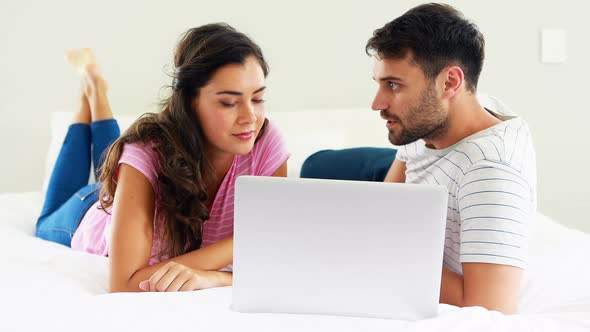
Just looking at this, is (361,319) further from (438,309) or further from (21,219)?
(21,219)

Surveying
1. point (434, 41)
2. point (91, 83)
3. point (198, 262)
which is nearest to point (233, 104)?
point (198, 262)

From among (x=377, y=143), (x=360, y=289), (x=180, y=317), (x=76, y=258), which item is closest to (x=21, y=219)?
(x=76, y=258)

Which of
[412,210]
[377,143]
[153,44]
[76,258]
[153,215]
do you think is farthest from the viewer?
[153,44]

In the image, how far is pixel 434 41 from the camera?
4.98 feet

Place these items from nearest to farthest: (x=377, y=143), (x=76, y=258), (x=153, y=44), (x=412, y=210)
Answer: (x=412, y=210) → (x=76, y=258) → (x=377, y=143) → (x=153, y=44)

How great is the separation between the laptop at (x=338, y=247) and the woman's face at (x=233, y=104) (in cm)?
62

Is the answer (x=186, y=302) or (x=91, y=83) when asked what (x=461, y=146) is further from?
(x=91, y=83)

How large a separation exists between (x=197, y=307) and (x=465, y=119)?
0.70m

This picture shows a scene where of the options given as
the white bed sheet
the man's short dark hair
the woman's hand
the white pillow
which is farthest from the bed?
the man's short dark hair

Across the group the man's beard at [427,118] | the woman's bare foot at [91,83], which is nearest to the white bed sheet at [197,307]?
the man's beard at [427,118]

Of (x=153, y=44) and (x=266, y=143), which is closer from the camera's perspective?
(x=266, y=143)

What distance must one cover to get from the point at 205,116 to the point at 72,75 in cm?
131

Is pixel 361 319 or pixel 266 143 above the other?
pixel 266 143

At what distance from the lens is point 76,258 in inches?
70.9
